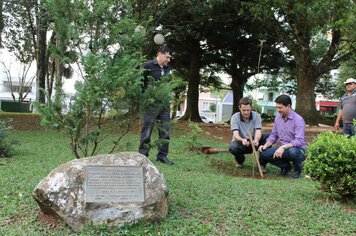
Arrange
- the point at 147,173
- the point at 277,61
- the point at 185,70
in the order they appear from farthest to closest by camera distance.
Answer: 1. the point at 185,70
2. the point at 277,61
3. the point at 147,173

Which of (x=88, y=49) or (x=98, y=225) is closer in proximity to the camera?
(x=98, y=225)

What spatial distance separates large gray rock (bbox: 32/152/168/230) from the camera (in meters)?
3.28

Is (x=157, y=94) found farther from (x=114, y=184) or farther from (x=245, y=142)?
(x=245, y=142)

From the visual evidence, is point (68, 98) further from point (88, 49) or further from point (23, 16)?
point (23, 16)

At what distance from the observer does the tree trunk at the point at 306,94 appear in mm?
14453

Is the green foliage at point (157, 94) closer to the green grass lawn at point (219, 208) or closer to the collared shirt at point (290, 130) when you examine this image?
the green grass lawn at point (219, 208)

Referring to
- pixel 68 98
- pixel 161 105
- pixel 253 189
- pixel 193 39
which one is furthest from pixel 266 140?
pixel 193 39

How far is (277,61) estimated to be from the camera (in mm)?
20578

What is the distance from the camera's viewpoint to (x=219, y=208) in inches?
152

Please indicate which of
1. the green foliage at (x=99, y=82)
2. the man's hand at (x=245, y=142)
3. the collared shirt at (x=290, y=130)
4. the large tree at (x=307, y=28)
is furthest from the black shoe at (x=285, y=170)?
the large tree at (x=307, y=28)

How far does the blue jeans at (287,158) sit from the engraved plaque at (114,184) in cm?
273

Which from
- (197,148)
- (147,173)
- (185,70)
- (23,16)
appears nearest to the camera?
(147,173)

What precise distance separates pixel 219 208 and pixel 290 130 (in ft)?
8.10

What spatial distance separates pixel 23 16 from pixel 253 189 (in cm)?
1635
